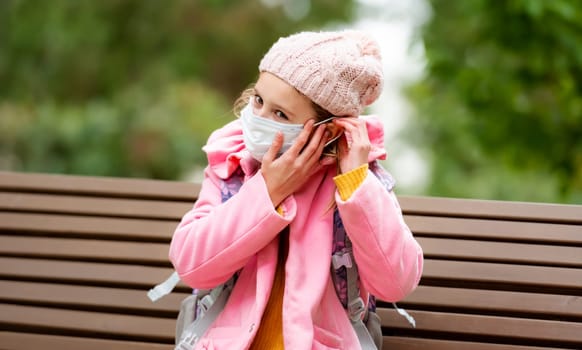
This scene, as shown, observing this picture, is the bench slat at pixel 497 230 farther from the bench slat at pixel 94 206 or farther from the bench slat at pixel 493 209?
the bench slat at pixel 94 206

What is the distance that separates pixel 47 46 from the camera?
43.4ft

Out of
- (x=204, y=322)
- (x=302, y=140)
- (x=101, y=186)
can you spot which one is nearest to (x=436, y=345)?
(x=204, y=322)

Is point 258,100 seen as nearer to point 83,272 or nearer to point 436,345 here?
point 436,345

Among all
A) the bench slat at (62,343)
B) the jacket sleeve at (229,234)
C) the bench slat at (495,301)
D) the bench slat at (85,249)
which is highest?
the jacket sleeve at (229,234)

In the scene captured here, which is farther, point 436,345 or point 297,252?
point 436,345

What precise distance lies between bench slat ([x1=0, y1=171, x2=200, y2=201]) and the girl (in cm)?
87

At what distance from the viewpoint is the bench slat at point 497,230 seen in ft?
9.34

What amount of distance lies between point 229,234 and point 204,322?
0.33 meters

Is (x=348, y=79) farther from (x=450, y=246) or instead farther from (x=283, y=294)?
(x=450, y=246)

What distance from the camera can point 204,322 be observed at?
2297 millimetres

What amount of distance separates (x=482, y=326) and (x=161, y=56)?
11902 millimetres

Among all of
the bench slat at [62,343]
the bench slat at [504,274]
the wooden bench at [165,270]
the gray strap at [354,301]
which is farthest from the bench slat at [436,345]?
the bench slat at [62,343]

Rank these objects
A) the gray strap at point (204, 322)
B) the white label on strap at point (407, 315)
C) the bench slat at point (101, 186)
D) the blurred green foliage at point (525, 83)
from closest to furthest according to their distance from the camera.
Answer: the gray strap at point (204, 322) → the white label on strap at point (407, 315) → the bench slat at point (101, 186) → the blurred green foliage at point (525, 83)

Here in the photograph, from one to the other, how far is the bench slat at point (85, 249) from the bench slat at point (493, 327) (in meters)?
0.92
